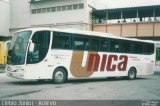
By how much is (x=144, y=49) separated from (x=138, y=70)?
5.38 feet

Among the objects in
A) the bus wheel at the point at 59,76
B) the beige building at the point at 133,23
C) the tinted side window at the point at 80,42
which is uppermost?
the beige building at the point at 133,23

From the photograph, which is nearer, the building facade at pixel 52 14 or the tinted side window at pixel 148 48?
the tinted side window at pixel 148 48

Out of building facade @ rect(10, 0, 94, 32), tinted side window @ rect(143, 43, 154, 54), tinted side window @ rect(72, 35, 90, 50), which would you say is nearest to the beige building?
building facade @ rect(10, 0, 94, 32)

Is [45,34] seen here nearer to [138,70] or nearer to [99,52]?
[99,52]

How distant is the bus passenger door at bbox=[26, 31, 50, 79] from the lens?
1462cm

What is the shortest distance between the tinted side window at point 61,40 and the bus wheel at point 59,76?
1.26 m

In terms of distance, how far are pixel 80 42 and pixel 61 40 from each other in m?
1.54

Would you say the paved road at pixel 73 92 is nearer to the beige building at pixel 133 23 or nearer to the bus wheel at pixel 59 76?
the bus wheel at pixel 59 76

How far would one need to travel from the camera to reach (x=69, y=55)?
1650 centimetres

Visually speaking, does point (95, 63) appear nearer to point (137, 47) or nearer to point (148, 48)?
point (137, 47)


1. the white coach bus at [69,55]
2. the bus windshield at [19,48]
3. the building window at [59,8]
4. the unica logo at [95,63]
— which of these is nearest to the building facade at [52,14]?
the building window at [59,8]

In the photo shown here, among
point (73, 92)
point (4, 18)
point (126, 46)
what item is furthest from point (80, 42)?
point (4, 18)

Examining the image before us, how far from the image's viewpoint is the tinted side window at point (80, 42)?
16.9m

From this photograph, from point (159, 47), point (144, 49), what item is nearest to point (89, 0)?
point (159, 47)
